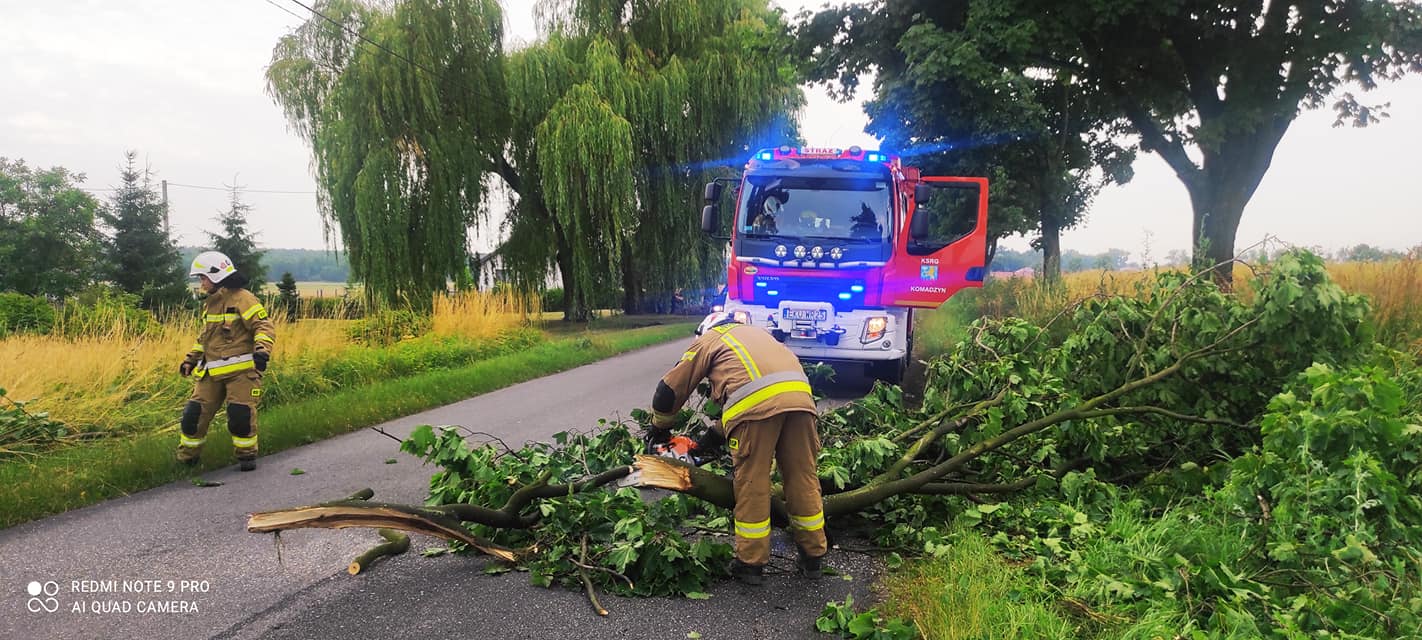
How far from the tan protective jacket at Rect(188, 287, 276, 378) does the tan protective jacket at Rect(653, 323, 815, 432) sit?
3.67 meters

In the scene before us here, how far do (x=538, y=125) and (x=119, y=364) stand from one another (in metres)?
9.76

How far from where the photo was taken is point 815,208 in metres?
7.96

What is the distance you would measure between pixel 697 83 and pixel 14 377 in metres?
13.3

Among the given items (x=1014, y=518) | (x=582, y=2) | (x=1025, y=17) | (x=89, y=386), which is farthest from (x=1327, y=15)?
(x=89, y=386)

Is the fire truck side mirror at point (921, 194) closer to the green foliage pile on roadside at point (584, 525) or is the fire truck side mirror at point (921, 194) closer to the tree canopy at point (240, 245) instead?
the green foliage pile on roadside at point (584, 525)

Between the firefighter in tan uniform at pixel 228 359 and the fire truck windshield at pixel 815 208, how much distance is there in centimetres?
486

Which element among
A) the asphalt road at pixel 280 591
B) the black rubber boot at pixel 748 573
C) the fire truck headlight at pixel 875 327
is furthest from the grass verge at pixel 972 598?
the fire truck headlight at pixel 875 327

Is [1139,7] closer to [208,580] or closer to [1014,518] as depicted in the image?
[1014,518]

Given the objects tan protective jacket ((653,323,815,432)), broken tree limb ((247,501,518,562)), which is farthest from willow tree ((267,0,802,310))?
tan protective jacket ((653,323,815,432))

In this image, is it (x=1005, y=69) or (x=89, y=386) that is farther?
(x=1005, y=69)

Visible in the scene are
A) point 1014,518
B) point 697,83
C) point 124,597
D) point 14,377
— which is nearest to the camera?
point 124,597

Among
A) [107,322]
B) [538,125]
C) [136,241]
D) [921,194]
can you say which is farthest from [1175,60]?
[136,241]

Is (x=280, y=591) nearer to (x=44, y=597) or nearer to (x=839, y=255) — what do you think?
(x=44, y=597)

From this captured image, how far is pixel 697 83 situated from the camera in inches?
652
